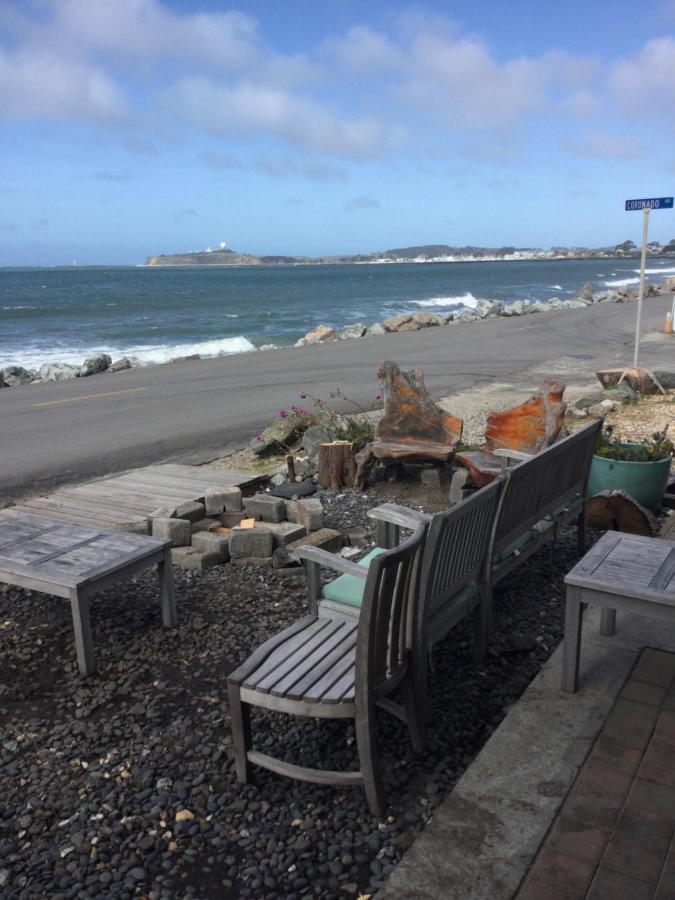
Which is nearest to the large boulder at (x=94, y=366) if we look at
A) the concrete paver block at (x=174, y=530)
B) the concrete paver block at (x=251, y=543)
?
the concrete paver block at (x=174, y=530)

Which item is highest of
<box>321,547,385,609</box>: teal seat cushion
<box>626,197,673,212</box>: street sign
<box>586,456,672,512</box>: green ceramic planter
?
<box>626,197,673,212</box>: street sign

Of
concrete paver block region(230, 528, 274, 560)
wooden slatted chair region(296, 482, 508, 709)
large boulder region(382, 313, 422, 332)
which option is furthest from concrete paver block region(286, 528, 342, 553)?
large boulder region(382, 313, 422, 332)

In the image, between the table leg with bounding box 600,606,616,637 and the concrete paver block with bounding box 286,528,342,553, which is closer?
the table leg with bounding box 600,606,616,637

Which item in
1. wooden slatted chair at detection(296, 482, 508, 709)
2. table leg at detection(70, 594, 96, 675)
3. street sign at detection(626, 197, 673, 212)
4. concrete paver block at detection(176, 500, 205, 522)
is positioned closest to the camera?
wooden slatted chair at detection(296, 482, 508, 709)

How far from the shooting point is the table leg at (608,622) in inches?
169

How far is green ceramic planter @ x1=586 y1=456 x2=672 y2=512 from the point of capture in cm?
632

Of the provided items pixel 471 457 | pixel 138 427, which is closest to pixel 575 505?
pixel 471 457

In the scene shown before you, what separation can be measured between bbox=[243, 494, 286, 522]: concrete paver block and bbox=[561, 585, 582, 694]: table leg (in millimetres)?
3011

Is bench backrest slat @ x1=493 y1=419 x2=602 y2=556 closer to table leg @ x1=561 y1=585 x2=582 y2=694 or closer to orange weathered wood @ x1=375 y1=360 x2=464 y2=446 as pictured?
table leg @ x1=561 y1=585 x2=582 y2=694

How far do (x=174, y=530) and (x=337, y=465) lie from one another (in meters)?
1.99

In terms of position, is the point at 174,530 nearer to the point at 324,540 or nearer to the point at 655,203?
the point at 324,540

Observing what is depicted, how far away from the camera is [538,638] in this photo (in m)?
4.49

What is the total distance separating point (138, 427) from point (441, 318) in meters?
22.1

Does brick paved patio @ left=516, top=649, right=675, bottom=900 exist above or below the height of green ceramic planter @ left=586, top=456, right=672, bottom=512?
below
